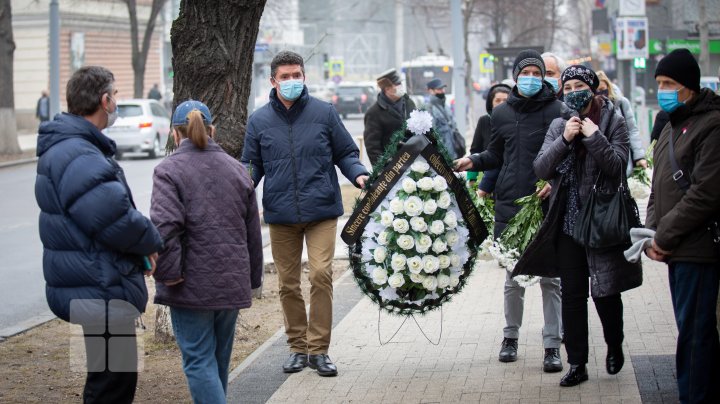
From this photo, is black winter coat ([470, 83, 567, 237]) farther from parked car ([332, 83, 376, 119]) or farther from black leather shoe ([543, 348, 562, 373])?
parked car ([332, 83, 376, 119])

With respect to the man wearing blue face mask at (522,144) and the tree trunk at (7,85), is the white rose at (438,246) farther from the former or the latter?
the tree trunk at (7,85)

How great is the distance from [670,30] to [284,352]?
144 feet

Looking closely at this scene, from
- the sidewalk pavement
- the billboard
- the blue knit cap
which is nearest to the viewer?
the blue knit cap

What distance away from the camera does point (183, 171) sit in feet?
18.2

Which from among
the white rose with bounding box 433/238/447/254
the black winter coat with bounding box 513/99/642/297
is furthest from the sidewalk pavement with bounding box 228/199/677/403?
the white rose with bounding box 433/238/447/254

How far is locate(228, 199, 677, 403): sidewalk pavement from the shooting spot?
6754mm

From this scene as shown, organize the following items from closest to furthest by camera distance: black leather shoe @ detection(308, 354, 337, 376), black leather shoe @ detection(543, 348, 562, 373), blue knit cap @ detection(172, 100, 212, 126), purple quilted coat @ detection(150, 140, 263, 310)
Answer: purple quilted coat @ detection(150, 140, 263, 310) < blue knit cap @ detection(172, 100, 212, 126) < black leather shoe @ detection(543, 348, 562, 373) < black leather shoe @ detection(308, 354, 337, 376)

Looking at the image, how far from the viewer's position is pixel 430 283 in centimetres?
707

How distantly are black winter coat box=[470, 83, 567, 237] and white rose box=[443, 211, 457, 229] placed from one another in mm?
563

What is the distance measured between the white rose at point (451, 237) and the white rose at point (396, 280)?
0.36 m

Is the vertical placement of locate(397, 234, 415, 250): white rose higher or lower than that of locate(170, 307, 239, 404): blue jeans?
higher

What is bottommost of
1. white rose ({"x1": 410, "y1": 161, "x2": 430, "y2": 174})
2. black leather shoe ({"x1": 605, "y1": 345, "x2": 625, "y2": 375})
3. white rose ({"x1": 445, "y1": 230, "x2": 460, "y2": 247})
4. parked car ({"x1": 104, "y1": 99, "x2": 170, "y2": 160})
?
black leather shoe ({"x1": 605, "y1": 345, "x2": 625, "y2": 375})

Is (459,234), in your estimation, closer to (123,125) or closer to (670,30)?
(123,125)

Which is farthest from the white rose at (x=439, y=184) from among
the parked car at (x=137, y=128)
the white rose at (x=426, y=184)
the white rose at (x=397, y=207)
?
the parked car at (x=137, y=128)
